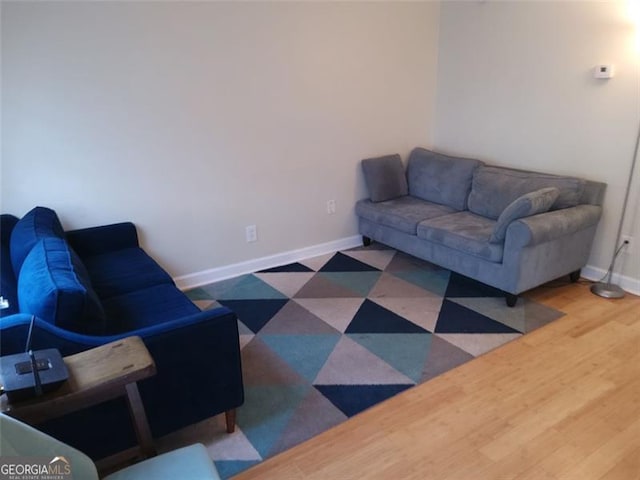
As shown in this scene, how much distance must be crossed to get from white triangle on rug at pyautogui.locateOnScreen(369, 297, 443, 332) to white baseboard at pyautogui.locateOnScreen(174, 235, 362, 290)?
98 centimetres

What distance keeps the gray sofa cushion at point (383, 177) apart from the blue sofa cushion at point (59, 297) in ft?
8.88

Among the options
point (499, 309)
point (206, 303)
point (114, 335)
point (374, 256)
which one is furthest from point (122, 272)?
point (499, 309)

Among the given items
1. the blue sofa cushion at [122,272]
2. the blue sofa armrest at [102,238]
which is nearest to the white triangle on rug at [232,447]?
the blue sofa cushion at [122,272]

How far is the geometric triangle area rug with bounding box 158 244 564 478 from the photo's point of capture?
2.10 m

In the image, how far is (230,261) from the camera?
3670mm

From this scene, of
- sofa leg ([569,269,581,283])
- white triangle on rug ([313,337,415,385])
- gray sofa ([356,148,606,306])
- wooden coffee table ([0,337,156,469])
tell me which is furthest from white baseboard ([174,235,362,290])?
wooden coffee table ([0,337,156,469])

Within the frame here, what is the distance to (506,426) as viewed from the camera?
204cm

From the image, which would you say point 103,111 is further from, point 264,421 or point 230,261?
point 264,421

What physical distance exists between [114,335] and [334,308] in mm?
1592

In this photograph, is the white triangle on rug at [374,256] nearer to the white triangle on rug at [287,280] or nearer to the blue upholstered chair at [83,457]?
the white triangle on rug at [287,280]

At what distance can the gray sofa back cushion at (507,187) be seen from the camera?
3.21 m

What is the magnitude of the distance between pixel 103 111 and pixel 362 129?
2.13m

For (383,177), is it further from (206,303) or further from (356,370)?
(356,370)

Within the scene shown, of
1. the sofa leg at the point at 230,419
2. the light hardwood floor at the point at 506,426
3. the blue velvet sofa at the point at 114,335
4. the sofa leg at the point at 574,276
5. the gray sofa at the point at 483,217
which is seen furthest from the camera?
the sofa leg at the point at 574,276
